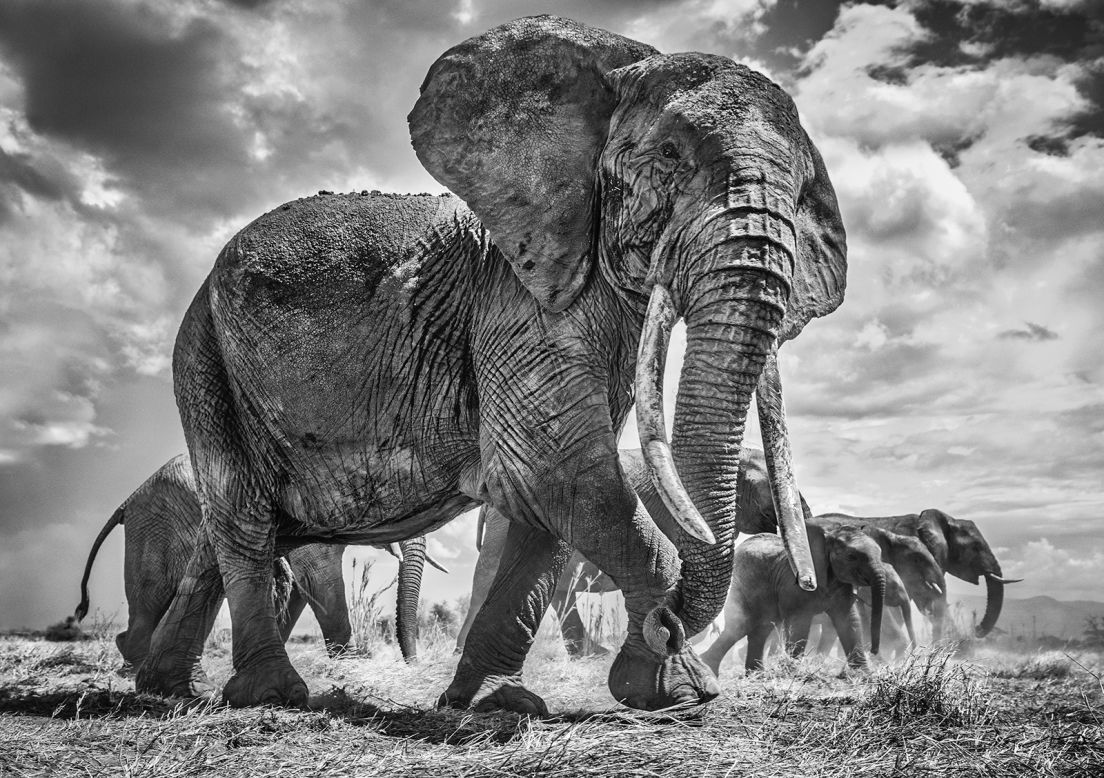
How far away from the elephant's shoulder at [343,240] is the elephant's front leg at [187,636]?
199 centimetres

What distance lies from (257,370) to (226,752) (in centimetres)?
313

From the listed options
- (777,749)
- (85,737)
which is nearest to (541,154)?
(777,749)

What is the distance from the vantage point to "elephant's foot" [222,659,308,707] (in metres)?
6.47

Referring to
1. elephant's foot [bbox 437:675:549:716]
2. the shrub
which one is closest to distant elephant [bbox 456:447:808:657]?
elephant's foot [bbox 437:675:549:716]

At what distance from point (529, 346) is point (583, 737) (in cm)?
Result: 224

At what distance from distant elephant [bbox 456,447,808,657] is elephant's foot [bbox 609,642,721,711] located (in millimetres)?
5043

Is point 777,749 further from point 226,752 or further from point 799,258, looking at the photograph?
point 799,258

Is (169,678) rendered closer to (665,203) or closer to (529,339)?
(529,339)

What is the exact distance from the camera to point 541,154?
574 cm

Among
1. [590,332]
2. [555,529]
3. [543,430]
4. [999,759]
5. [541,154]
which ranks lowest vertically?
[999,759]

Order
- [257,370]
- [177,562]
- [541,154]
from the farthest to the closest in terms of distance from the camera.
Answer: [177,562], [257,370], [541,154]

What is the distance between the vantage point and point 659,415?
474 centimetres

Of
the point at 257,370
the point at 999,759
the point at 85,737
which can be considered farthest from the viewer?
the point at 257,370

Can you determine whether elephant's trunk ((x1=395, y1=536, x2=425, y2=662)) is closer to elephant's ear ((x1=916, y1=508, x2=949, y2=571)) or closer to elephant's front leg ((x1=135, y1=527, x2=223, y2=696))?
elephant's front leg ((x1=135, y1=527, x2=223, y2=696))
